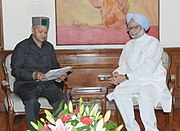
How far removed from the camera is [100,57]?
210 inches

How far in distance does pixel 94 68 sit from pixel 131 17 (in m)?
1.32

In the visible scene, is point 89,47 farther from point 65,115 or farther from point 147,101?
point 65,115

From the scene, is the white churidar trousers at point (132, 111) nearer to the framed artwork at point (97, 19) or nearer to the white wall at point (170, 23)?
the framed artwork at point (97, 19)

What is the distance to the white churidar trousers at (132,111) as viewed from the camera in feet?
12.8

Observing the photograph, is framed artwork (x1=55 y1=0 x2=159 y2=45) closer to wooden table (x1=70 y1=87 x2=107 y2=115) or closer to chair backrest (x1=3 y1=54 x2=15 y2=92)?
chair backrest (x1=3 y1=54 x2=15 y2=92)

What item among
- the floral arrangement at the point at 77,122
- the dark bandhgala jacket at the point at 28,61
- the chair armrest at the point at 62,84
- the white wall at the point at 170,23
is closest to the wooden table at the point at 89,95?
the chair armrest at the point at 62,84

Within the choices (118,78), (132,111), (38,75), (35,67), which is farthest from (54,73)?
(132,111)

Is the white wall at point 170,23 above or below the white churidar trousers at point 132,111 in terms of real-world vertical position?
above

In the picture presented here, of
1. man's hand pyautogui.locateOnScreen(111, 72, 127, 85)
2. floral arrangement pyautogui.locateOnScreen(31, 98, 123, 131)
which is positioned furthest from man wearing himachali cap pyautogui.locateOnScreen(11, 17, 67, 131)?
floral arrangement pyautogui.locateOnScreen(31, 98, 123, 131)

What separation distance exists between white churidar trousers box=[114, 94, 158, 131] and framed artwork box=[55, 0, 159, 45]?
A: 1450 mm

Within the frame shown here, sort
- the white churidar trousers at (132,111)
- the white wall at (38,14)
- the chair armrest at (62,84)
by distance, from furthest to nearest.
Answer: the white wall at (38,14) < the chair armrest at (62,84) < the white churidar trousers at (132,111)

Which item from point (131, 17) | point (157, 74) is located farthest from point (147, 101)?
point (131, 17)

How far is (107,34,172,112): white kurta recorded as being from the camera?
4035 mm

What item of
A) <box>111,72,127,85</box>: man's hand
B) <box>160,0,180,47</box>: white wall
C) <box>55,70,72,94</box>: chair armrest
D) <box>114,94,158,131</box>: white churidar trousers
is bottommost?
<box>114,94,158,131</box>: white churidar trousers
